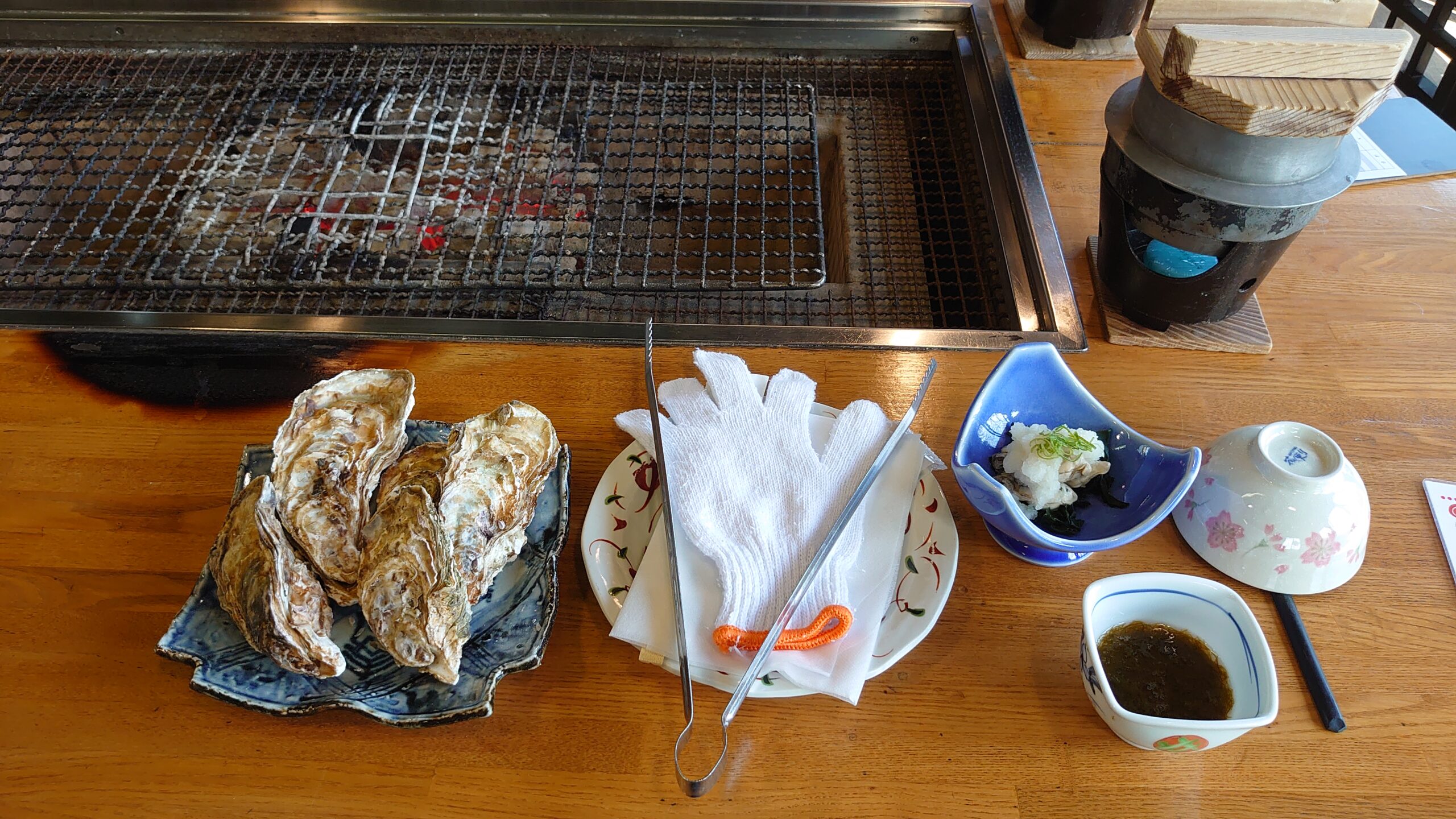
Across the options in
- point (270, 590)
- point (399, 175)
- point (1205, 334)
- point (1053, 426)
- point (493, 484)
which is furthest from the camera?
point (399, 175)

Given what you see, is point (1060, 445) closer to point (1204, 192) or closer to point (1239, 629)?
point (1239, 629)

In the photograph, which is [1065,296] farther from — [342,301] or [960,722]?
[342,301]

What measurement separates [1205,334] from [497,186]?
1203 millimetres

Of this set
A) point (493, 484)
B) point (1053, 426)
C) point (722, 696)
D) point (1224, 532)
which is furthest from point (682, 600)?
point (1224, 532)

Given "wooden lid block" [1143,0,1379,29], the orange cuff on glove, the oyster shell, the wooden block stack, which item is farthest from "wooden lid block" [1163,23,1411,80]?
the oyster shell

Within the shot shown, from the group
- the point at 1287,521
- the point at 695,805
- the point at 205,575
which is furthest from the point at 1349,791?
the point at 205,575

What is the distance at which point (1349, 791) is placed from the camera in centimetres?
80

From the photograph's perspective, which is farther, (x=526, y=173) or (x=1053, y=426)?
(x=526, y=173)

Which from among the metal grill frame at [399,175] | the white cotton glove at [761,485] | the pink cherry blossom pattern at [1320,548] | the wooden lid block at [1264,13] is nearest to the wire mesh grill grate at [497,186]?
the metal grill frame at [399,175]

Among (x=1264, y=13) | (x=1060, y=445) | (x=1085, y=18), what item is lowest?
(x=1060, y=445)

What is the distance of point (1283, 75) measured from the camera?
2.96 ft

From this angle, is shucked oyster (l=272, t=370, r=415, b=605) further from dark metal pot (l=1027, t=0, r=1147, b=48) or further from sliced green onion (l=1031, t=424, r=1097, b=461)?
dark metal pot (l=1027, t=0, r=1147, b=48)

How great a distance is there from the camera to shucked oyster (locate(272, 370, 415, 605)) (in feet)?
2.83

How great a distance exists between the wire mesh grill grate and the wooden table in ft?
0.68
